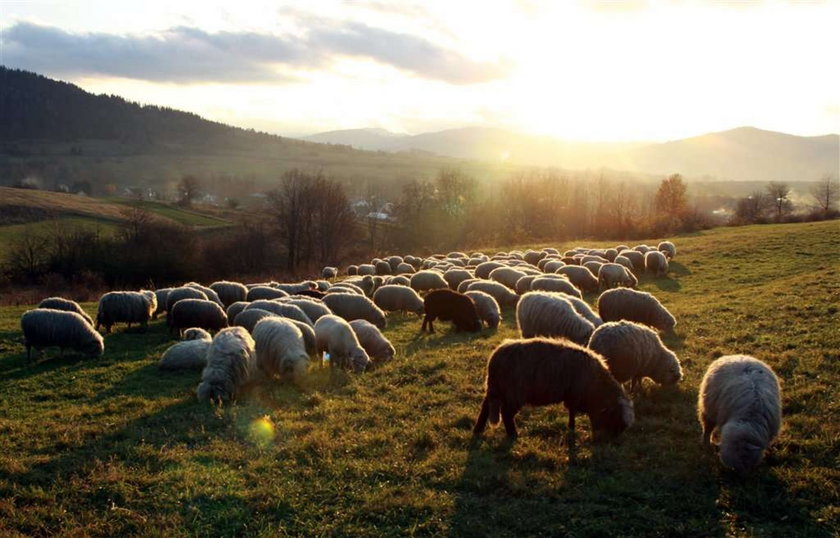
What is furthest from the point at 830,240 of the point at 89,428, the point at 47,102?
the point at 47,102

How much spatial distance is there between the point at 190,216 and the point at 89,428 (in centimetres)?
7042

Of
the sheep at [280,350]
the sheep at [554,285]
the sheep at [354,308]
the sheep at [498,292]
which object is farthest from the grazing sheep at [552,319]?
the sheep at [498,292]

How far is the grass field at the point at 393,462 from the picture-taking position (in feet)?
19.1

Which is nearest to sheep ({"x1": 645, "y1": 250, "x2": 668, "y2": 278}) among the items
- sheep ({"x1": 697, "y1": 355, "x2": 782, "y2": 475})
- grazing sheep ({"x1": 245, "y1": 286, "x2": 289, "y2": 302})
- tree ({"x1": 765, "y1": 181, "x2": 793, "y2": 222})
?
grazing sheep ({"x1": 245, "y1": 286, "x2": 289, "y2": 302})

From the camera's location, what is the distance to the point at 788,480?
6.25m

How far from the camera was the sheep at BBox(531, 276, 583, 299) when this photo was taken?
19688 mm

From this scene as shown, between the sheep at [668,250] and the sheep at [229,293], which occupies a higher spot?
the sheep at [668,250]

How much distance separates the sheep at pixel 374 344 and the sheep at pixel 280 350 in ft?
5.30

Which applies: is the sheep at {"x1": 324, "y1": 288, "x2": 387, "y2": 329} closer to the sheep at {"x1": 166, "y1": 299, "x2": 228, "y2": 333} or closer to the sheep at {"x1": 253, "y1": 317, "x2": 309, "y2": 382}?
the sheep at {"x1": 166, "y1": 299, "x2": 228, "y2": 333}

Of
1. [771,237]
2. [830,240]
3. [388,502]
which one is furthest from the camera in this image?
[771,237]

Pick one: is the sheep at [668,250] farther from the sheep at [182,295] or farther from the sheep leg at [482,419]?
the sheep leg at [482,419]

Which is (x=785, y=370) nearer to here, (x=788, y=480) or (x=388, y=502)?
(x=788, y=480)

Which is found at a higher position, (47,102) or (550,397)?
(47,102)

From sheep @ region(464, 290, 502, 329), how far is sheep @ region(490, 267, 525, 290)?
19.9 ft
